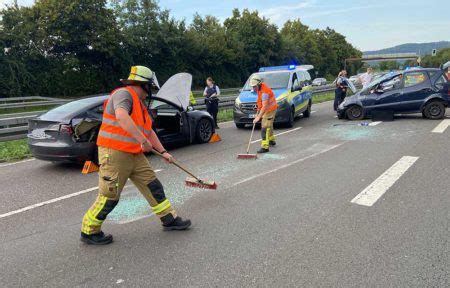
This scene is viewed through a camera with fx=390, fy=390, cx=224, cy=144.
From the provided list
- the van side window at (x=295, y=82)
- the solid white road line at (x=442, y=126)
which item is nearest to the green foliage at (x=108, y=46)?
the van side window at (x=295, y=82)

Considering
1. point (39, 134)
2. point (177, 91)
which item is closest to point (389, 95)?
point (177, 91)

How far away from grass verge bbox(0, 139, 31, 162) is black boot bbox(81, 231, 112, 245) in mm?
5781

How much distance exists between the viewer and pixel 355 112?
13594 mm

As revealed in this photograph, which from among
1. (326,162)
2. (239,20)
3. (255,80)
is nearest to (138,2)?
(239,20)

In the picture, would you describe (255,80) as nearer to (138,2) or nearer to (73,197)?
(73,197)

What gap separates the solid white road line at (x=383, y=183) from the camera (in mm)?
5252

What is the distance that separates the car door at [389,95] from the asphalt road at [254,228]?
525cm

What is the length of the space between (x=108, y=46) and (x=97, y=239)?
105ft

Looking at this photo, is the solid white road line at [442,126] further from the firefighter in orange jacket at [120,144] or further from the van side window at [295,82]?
the firefighter in orange jacket at [120,144]

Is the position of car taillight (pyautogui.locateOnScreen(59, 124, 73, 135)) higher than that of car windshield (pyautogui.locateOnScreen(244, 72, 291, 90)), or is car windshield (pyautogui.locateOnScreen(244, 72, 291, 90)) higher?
car windshield (pyautogui.locateOnScreen(244, 72, 291, 90))

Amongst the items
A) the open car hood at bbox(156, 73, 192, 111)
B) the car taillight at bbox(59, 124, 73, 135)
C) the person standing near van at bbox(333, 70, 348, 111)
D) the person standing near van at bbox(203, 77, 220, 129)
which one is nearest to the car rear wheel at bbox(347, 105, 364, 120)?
the person standing near van at bbox(333, 70, 348, 111)

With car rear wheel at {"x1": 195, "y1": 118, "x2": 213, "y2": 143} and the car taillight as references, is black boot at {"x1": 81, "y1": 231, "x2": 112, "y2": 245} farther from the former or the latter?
car rear wheel at {"x1": 195, "y1": 118, "x2": 213, "y2": 143}

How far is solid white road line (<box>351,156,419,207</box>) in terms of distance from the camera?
207 inches

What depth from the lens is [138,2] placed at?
127 feet
